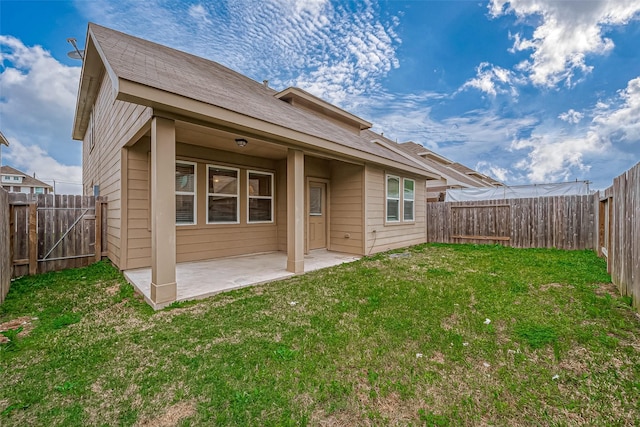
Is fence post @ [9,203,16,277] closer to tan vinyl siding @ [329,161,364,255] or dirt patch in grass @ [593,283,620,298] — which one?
tan vinyl siding @ [329,161,364,255]

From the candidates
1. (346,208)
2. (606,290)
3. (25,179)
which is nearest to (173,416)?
(606,290)

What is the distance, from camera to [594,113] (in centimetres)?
1310

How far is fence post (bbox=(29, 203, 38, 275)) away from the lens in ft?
17.6

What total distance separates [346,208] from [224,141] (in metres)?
3.65

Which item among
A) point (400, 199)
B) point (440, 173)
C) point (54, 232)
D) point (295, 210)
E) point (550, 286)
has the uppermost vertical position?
point (440, 173)

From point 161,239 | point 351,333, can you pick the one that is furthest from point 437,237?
point 161,239

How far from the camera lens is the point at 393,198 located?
28.3ft

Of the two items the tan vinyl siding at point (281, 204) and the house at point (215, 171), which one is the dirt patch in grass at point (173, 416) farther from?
the tan vinyl siding at point (281, 204)

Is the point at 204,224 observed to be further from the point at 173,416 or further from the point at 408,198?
the point at 408,198

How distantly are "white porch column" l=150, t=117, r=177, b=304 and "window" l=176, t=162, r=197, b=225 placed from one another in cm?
254

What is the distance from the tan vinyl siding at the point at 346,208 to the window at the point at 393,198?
1379mm

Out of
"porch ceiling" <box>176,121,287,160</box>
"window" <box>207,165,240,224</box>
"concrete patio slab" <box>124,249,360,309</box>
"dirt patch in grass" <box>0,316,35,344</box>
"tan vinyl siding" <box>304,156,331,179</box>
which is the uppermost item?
"porch ceiling" <box>176,121,287,160</box>

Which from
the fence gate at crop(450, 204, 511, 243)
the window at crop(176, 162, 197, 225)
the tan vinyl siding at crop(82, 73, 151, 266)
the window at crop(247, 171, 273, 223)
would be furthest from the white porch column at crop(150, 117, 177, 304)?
the fence gate at crop(450, 204, 511, 243)

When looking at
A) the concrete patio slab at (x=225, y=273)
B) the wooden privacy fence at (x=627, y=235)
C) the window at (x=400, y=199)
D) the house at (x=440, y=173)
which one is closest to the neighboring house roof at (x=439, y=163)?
the house at (x=440, y=173)
